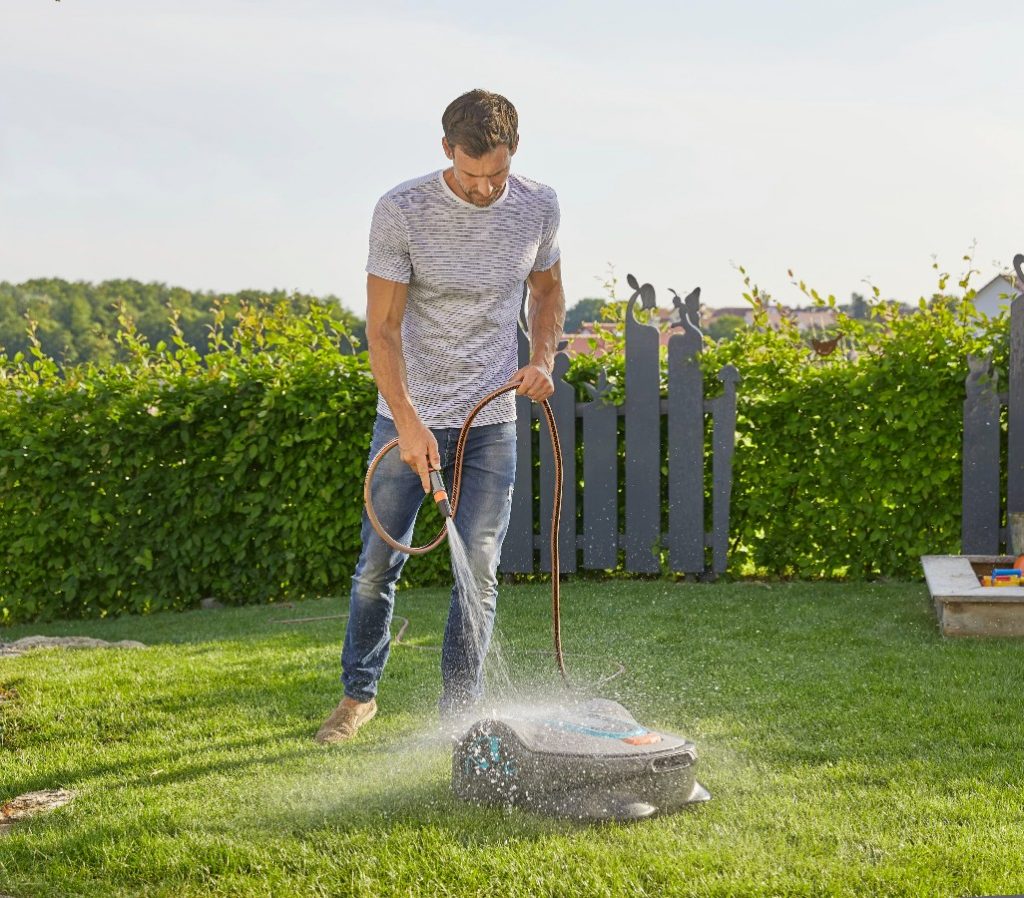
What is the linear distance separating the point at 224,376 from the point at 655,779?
4.67 m

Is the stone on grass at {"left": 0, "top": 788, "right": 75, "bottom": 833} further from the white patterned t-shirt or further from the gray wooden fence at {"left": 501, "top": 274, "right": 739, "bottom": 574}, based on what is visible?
the gray wooden fence at {"left": 501, "top": 274, "right": 739, "bottom": 574}

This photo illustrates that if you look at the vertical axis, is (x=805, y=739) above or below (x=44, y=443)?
below

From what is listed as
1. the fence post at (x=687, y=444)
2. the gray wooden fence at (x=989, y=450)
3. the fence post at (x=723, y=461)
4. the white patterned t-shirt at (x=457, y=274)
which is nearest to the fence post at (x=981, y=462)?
the gray wooden fence at (x=989, y=450)

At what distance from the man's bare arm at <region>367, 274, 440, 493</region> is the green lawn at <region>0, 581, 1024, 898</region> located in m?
0.81

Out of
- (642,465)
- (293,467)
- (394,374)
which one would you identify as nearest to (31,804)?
(394,374)

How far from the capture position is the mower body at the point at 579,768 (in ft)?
8.76

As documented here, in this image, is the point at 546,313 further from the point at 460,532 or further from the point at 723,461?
the point at 723,461

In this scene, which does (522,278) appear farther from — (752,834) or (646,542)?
(646,542)

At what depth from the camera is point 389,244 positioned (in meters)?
3.26

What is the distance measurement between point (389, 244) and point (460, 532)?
84 centimetres

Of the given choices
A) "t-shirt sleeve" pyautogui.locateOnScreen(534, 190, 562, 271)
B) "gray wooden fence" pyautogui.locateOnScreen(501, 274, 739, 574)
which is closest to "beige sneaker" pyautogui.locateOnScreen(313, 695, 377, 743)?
"t-shirt sleeve" pyautogui.locateOnScreen(534, 190, 562, 271)

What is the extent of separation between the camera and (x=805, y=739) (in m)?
3.34

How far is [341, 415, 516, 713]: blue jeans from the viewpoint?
11.3ft

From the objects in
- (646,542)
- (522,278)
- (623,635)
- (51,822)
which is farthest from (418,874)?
(646,542)
